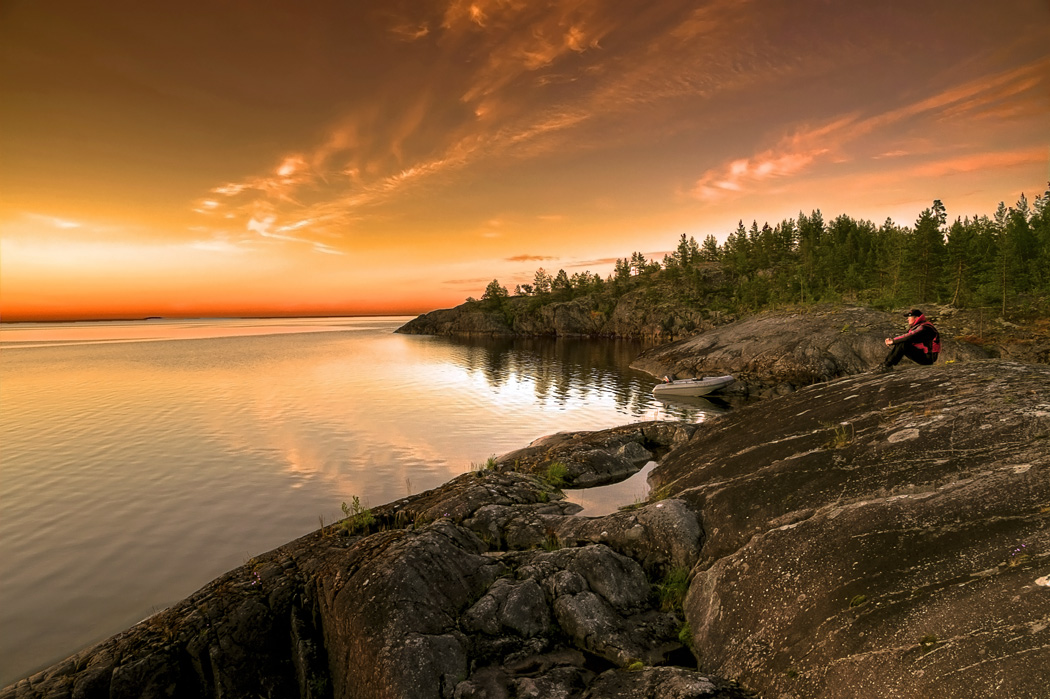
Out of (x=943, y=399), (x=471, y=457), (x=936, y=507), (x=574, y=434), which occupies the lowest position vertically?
(x=471, y=457)

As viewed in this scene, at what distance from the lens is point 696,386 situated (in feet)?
141

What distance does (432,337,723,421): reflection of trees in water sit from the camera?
1553 inches

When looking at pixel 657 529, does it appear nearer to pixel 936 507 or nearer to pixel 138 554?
pixel 936 507

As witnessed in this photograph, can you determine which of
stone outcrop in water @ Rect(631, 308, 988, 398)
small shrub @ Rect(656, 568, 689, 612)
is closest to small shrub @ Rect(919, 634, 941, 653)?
small shrub @ Rect(656, 568, 689, 612)

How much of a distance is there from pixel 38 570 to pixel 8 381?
64446 millimetres

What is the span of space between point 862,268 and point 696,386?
3241 inches

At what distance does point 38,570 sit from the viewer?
1513 centimetres

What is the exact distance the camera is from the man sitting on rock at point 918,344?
16734mm

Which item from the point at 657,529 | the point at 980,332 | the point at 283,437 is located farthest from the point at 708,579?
the point at 980,332

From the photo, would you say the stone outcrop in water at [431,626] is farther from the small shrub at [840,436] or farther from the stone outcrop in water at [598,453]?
the stone outcrop in water at [598,453]

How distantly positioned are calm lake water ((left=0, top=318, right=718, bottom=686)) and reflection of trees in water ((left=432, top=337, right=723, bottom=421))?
0.47 meters

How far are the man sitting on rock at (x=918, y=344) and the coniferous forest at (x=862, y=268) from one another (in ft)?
150

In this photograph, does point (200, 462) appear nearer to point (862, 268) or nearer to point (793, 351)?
point (793, 351)

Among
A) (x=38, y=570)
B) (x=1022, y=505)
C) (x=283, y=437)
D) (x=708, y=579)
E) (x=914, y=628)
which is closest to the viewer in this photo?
(x=914, y=628)
